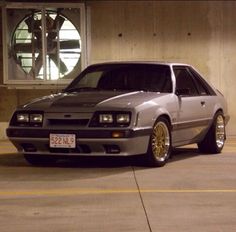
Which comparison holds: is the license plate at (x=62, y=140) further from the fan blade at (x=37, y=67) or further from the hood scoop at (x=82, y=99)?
the fan blade at (x=37, y=67)

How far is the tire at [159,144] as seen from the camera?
28.1 feet

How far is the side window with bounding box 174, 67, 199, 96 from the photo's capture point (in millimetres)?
9633

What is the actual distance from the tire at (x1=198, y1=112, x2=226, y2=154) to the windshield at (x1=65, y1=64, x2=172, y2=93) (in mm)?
1269

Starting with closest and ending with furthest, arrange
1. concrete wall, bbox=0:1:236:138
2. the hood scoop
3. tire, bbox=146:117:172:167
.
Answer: the hood scoop, tire, bbox=146:117:172:167, concrete wall, bbox=0:1:236:138

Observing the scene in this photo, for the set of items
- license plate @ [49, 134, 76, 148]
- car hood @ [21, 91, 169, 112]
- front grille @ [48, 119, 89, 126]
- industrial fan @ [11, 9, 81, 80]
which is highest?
industrial fan @ [11, 9, 81, 80]

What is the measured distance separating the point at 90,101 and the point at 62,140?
2.09 ft

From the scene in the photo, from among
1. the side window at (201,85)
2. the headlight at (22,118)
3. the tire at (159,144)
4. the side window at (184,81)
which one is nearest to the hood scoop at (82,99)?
the headlight at (22,118)

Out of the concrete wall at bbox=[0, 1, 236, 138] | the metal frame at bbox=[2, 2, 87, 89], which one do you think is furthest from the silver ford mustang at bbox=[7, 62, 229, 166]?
the concrete wall at bbox=[0, 1, 236, 138]

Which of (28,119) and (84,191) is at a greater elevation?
(28,119)

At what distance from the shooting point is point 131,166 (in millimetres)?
8867

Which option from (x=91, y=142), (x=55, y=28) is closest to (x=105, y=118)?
(x=91, y=142)

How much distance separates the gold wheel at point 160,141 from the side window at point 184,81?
928mm

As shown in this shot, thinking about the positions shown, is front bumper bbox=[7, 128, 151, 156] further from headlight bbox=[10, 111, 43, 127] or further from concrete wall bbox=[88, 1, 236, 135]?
concrete wall bbox=[88, 1, 236, 135]

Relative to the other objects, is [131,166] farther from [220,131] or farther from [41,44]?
[41,44]
